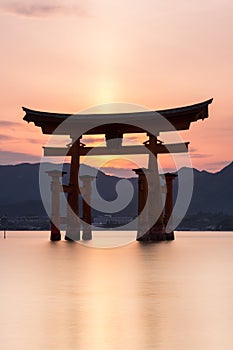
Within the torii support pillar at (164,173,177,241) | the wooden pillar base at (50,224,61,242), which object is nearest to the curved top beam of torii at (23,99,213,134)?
the torii support pillar at (164,173,177,241)

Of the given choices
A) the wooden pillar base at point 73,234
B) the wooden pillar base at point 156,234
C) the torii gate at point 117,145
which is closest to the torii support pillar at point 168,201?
the torii gate at point 117,145

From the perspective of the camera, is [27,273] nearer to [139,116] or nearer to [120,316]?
[120,316]

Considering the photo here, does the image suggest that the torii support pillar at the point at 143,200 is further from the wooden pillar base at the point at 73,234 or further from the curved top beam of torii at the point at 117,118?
the wooden pillar base at the point at 73,234

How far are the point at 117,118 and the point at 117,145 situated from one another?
1.62 meters

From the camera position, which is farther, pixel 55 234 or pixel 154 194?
pixel 55 234

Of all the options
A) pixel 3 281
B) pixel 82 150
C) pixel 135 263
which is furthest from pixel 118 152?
pixel 3 281

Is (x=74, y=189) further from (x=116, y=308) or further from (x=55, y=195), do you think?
(x=116, y=308)

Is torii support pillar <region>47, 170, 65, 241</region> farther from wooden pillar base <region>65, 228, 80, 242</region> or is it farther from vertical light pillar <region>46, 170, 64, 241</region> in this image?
wooden pillar base <region>65, 228, 80, 242</region>

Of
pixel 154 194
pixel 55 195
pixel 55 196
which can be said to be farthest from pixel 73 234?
pixel 154 194

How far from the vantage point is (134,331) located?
13375mm

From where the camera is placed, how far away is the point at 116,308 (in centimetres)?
1636

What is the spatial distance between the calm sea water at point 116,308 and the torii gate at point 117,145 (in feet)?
42.3

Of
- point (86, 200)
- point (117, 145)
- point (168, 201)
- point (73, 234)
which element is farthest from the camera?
point (73, 234)

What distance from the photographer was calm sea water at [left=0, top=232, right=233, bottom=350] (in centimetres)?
1252
